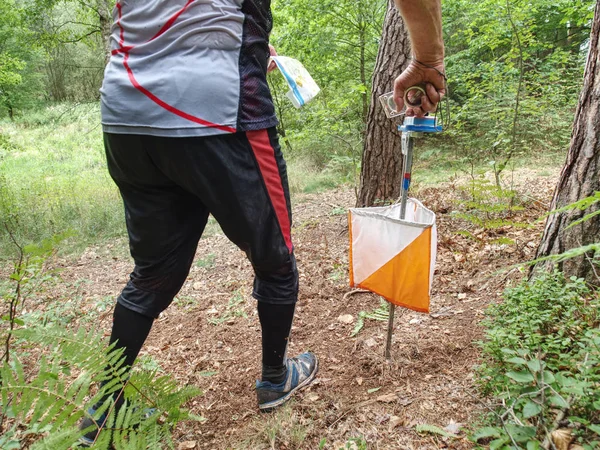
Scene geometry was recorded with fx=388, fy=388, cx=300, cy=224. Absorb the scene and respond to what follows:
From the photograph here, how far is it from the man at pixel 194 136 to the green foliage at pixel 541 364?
831 millimetres

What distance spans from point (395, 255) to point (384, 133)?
2339mm

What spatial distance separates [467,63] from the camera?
10.0 m

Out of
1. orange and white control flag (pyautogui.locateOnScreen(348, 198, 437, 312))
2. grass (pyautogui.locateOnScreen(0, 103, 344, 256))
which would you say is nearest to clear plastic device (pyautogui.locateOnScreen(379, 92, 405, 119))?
orange and white control flag (pyautogui.locateOnScreen(348, 198, 437, 312))

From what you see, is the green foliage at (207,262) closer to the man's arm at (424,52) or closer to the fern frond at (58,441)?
the man's arm at (424,52)

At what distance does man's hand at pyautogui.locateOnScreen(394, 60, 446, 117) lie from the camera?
1499mm

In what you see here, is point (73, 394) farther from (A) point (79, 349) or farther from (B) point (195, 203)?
(B) point (195, 203)

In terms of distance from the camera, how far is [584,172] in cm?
174

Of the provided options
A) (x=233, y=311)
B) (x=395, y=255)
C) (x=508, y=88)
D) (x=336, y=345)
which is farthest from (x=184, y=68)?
(x=508, y=88)

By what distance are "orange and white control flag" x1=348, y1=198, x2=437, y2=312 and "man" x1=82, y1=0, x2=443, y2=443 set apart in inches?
14.1

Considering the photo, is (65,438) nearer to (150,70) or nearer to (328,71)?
(150,70)

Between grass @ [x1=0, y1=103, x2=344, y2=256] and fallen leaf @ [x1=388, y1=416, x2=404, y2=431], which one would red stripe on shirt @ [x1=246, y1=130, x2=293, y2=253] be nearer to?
fallen leaf @ [x1=388, y1=416, x2=404, y2=431]

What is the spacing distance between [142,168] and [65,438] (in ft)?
2.76

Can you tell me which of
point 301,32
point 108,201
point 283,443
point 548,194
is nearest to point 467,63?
point 301,32

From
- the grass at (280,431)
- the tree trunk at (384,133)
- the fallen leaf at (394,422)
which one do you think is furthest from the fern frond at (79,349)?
the tree trunk at (384,133)
